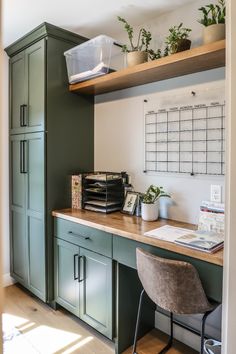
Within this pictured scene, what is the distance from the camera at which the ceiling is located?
1.96m

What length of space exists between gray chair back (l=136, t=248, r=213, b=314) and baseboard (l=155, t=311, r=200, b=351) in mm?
692

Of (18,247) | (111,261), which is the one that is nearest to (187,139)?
(111,261)

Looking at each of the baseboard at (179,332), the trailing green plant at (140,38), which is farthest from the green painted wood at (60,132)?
the baseboard at (179,332)

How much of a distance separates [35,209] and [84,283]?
31.2 inches

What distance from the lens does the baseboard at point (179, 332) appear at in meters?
1.98

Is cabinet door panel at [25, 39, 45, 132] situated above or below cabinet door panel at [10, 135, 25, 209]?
above

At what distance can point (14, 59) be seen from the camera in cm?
269

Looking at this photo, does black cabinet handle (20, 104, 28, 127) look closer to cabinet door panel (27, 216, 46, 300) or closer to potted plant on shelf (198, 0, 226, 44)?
cabinet door panel (27, 216, 46, 300)

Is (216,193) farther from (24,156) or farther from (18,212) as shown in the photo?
(18,212)

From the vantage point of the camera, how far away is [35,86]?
7.89 feet

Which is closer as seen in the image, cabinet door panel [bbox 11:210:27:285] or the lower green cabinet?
the lower green cabinet

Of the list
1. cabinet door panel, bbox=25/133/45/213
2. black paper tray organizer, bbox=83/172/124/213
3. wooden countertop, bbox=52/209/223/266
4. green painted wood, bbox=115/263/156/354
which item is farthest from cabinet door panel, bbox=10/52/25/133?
green painted wood, bbox=115/263/156/354

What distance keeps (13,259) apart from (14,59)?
6.54 ft

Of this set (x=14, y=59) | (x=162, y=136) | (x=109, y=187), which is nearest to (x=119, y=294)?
(x=109, y=187)
